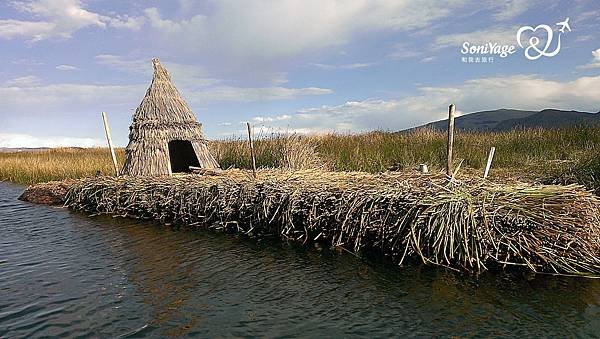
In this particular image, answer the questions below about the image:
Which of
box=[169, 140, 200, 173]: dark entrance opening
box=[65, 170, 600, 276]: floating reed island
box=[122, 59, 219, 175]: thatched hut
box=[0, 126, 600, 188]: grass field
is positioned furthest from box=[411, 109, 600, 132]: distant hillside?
box=[65, 170, 600, 276]: floating reed island

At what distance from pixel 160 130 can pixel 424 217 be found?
30.9 feet

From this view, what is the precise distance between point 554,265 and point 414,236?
1903 millimetres

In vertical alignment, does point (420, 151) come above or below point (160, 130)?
below

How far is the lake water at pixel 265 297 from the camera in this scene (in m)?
4.98

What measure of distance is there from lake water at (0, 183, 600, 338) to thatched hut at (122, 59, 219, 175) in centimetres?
529

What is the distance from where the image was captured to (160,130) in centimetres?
1373

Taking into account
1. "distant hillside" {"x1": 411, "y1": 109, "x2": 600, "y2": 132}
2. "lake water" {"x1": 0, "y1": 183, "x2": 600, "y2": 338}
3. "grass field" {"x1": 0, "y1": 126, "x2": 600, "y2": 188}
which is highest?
"distant hillside" {"x1": 411, "y1": 109, "x2": 600, "y2": 132}

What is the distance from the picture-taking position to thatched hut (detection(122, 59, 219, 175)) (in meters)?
13.6

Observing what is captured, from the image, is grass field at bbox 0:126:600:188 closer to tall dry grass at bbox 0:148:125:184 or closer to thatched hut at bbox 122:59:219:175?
thatched hut at bbox 122:59:219:175

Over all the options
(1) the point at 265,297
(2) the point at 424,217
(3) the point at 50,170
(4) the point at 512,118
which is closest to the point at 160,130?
(1) the point at 265,297

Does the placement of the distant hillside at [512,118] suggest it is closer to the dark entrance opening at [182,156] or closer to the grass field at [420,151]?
the grass field at [420,151]

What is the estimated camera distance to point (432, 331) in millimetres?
4797

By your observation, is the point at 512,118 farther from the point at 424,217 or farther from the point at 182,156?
the point at 424,217

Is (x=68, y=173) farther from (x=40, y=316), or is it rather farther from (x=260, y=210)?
(x=40, y=316)
